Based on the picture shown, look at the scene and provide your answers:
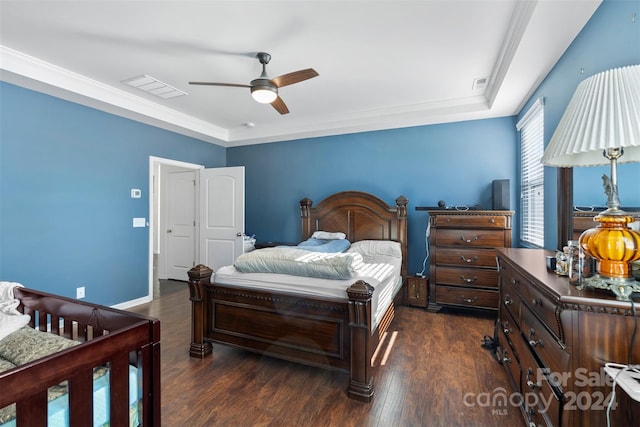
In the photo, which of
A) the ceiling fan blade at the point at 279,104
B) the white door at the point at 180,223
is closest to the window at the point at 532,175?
the ceiling fan blade at the point at 279,104

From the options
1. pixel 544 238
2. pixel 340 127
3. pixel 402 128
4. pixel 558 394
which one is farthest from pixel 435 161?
pixel 558 394

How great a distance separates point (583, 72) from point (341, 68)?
1919mm

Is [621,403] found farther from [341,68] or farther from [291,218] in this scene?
[291,218]

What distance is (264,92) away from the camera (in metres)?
2.51

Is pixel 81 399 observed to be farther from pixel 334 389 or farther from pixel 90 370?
pixel 334 389

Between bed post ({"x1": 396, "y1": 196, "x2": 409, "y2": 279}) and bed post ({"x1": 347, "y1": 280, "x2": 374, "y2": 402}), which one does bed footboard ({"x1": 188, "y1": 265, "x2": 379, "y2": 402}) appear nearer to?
bed post ({"x1": 347, "y1": 280, "x2": 374, "y2": 402})

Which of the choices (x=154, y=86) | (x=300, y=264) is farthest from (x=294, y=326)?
(x=154, y=86)

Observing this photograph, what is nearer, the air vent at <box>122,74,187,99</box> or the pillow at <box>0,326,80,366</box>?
the pillow at <box>0,326,80,366</box>

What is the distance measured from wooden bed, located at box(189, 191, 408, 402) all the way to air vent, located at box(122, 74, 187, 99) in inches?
87.2

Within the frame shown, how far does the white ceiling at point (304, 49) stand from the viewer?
2.06 m

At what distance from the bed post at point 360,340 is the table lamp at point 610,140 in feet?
3.67

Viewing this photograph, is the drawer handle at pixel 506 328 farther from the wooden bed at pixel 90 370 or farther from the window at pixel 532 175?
the wooden bed at pixel 90 370

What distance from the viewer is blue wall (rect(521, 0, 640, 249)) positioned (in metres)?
1.52

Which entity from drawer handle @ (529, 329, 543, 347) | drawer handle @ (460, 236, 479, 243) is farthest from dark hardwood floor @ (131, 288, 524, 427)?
drawer handle @ (460, 236, 479, 243)
